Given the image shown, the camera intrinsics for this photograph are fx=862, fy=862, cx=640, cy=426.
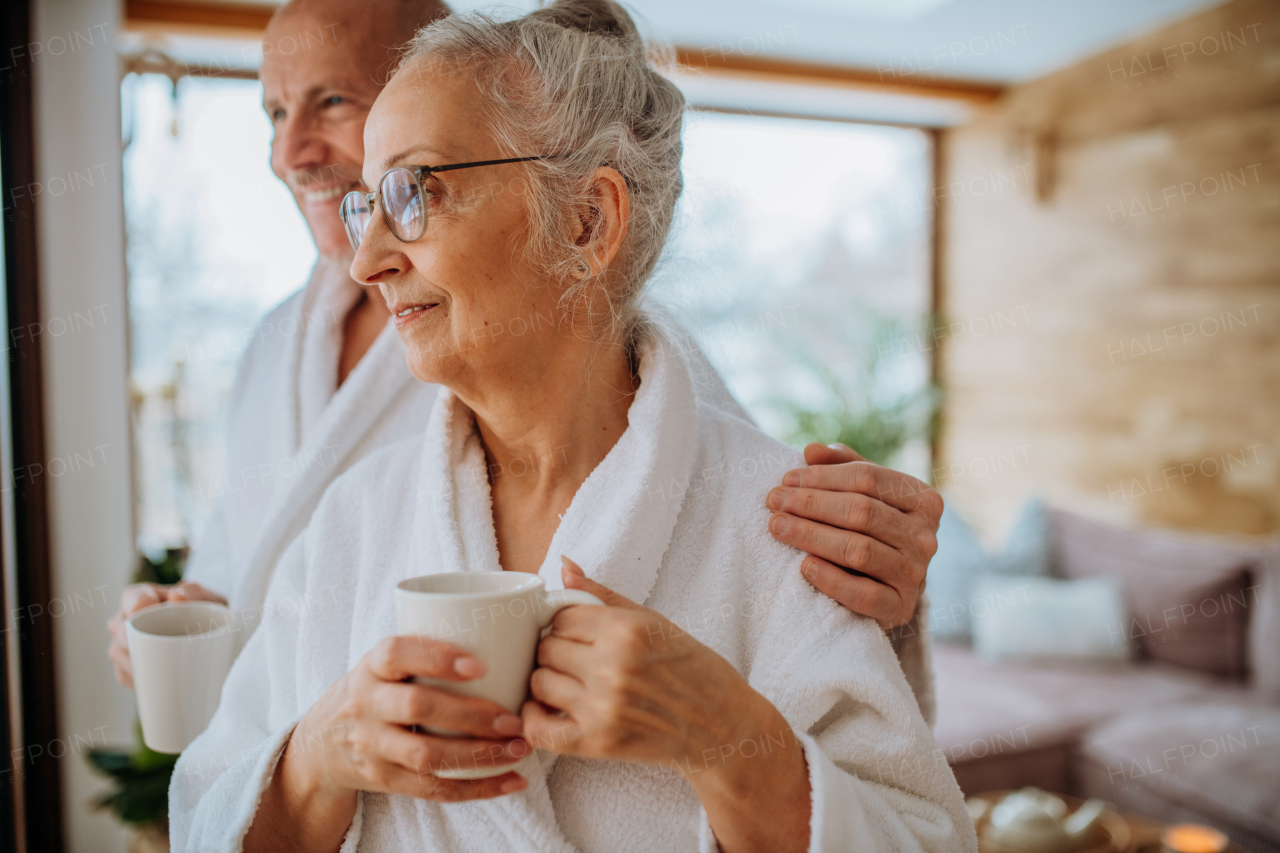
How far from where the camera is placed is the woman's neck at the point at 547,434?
103 centimetres

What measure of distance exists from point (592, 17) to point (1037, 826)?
86.1 inches

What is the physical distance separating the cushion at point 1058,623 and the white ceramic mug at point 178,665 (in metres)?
3.33

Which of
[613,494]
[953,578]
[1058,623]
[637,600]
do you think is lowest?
[1058,623]

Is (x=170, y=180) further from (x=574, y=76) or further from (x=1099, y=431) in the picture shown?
(x=1099, y=431)

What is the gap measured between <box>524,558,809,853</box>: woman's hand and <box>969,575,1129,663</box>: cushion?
10.6 feet

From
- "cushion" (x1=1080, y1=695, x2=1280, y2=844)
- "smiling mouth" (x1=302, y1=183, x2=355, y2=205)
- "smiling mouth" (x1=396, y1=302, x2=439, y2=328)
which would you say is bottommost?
"cushion" (x1=1080, y1=695, x2=1280, y2=844)

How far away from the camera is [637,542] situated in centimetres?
95

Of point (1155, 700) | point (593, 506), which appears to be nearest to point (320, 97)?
point (593, 506)

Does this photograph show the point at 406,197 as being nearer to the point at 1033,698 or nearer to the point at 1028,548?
the point at 1033,698

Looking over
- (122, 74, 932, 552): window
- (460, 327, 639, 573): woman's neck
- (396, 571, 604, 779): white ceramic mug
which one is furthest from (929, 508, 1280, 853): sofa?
(396, 571, 604, 779): white ceramic mug

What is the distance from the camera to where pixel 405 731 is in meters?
0.72

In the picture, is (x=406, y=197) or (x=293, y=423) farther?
(x=293, y=423)

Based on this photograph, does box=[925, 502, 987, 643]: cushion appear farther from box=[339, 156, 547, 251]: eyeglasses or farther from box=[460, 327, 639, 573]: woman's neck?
box=[339, 156, 547, 251]: eyeglasses

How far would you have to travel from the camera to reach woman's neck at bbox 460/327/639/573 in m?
1.03
